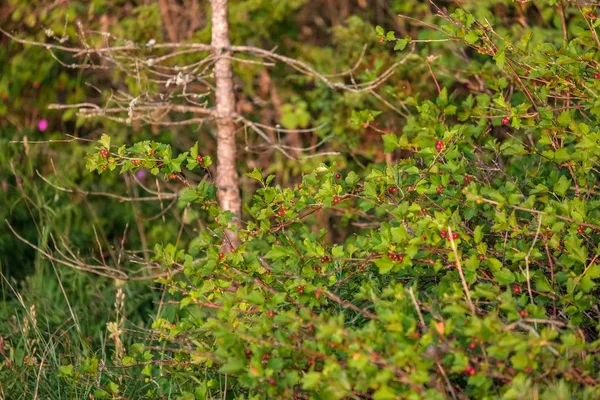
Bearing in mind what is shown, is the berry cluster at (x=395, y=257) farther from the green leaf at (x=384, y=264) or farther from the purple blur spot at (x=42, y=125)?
the purple blur spot at (x=42, y=125)

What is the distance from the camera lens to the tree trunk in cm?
428

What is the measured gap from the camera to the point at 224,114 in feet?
14.2

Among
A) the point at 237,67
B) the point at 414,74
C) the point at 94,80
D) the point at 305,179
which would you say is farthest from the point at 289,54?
the point at 305,179

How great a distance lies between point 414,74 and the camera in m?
5.41

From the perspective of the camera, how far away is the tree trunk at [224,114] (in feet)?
14.0

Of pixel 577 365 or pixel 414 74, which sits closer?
pixel 577 365

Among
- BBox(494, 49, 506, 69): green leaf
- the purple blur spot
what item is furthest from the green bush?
the purple blur spot

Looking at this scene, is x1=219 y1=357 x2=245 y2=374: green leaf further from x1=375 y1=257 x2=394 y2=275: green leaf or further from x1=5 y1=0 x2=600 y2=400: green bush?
x1=375 y1=257 x2=394 y2=275: green leaf

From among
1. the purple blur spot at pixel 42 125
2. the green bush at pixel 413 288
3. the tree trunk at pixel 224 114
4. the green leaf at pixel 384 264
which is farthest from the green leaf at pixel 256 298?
the purple blur spot at pixel 42 125

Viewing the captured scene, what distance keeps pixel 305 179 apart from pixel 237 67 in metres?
2.39

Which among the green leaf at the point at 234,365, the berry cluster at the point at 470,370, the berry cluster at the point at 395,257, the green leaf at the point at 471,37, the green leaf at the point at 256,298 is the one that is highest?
the green leaf at the point at 471,37

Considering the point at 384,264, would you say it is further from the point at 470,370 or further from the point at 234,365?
the point at 234,365

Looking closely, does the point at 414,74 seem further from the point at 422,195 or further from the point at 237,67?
the point at 422,195

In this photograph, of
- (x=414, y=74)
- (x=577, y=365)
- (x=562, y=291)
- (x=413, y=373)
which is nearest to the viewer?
(x=413, y=373)
